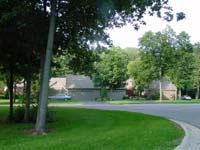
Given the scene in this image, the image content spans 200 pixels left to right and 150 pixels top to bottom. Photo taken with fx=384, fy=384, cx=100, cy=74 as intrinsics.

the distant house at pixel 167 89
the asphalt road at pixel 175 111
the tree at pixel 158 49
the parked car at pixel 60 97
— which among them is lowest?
the asphalt road at pixel 175 111

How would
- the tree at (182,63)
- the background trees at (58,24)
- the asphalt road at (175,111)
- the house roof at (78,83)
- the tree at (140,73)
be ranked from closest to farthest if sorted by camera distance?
the background trees at (58,24)
the asphalt road at (175,111)
the tree at (182,63)
the tree at (140,73)
the house roof at (78,83)

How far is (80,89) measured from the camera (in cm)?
7250

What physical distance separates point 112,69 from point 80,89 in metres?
8.04

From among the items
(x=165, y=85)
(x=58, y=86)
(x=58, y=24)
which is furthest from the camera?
(x=165, y=85)

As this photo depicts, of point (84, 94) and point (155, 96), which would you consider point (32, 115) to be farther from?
point (155, 96)

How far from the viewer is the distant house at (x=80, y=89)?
71.2m

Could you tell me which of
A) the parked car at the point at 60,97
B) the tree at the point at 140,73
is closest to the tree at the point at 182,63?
the tree at the point at 140,73

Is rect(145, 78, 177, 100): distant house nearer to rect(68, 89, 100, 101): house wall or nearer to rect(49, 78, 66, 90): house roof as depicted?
rect(68, 89, 100, 101): house wall

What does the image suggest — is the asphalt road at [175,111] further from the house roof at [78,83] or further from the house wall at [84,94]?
the house roof at [78,83]

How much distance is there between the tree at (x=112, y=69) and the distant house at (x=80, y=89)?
6.29ft

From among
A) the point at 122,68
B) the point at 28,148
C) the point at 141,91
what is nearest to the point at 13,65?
the point at 28,148

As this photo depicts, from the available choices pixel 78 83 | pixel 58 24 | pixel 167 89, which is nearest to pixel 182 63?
pixel 167 89

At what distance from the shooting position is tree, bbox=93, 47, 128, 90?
6825 centimetres

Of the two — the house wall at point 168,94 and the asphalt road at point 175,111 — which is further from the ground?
the house wall at point 168,94
